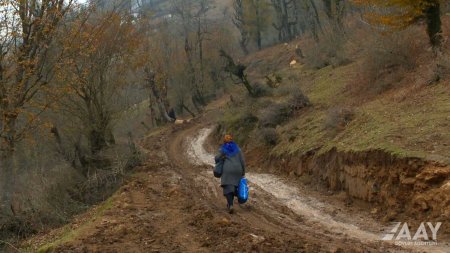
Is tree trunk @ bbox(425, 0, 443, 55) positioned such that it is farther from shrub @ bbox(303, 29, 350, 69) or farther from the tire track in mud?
shrub @ bbox(303, 29, 350, 69)

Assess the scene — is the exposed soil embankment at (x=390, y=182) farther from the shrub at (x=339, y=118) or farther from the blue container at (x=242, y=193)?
the blue container at (x=242, y=193)

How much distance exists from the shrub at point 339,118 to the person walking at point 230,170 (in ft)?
18.5

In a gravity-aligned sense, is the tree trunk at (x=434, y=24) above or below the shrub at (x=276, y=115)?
above

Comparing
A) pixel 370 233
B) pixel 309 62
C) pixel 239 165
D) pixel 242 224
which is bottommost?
pixel 370 233

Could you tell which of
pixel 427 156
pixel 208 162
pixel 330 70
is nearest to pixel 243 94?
pixel 330 70

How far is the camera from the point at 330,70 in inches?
1114

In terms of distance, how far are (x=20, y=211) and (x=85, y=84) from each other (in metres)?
6.35

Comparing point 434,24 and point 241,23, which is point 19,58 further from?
point 241,23

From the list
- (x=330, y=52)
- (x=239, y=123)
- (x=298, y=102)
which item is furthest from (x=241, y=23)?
(x=298, y=102)

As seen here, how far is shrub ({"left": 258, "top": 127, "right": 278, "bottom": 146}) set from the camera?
19.8 m

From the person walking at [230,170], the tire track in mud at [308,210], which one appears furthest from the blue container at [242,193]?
the tire track in mud at [308,210]

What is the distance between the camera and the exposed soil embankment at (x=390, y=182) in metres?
9.50

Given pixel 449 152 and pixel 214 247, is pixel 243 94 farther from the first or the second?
pixel 214 247

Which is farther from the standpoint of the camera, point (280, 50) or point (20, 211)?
point (280, 50)
